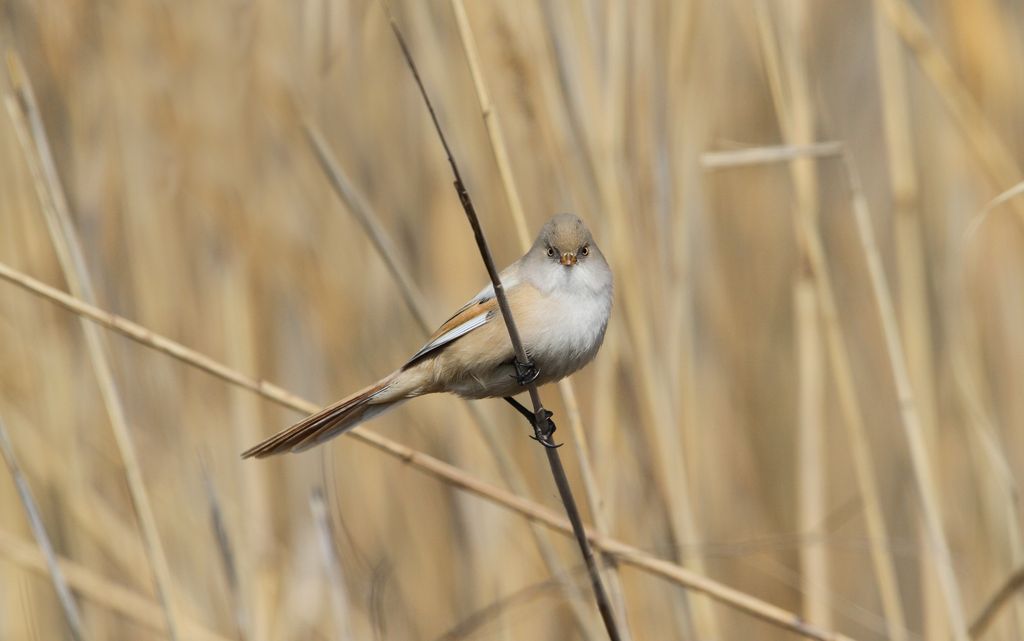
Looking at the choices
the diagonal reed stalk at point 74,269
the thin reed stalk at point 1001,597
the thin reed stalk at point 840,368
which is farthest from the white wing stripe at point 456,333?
the thin reed stalk at point 1001,597

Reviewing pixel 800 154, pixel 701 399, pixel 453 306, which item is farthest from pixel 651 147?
pixel 701 399

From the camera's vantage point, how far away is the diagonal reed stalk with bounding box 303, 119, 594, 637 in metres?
1.90

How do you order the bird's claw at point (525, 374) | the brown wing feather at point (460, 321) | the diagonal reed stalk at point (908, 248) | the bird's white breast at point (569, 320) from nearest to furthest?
the bird's claw at point (525, 374) → the bird's white breast at point (569, 320) → the brown wing feather at point (460, 321) → the diagonal reed stalk at point (908, 248)

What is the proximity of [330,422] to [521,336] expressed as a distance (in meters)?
0.36

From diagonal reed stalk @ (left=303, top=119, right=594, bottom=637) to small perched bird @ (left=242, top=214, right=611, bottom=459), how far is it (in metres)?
0.07

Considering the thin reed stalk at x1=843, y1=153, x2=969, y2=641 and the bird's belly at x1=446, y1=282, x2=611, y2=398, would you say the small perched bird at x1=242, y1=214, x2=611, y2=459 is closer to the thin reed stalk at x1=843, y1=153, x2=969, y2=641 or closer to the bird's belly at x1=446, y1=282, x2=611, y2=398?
the bird's belly at x1=446, y1=282, x2=611, y2=398

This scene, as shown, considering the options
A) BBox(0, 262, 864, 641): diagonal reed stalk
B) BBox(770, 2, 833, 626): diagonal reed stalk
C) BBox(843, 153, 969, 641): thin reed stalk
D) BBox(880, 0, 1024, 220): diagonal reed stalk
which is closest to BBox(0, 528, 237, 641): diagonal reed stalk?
BBox(0, 262, 864, 641): diagonal reed stalk

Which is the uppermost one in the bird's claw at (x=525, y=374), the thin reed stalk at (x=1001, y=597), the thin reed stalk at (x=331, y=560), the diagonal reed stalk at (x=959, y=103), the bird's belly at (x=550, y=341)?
the diagonal reed stalk at (x=959, y=103)

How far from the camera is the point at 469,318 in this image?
203 centimetres

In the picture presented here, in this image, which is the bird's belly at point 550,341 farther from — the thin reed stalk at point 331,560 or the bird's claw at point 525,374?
the thin reed stalk at point 331,560

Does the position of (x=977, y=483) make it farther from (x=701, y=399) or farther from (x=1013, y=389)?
(x=701, y=399)

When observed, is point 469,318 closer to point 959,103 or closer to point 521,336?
point 521,336

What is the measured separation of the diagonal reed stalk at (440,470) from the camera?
1.58 metres

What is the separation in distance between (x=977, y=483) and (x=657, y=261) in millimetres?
1024
